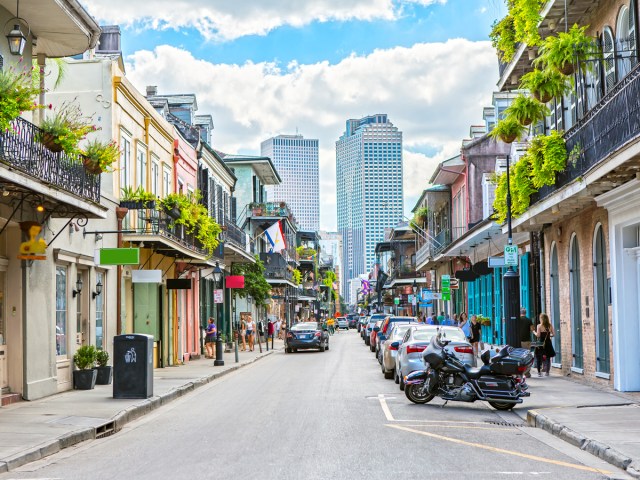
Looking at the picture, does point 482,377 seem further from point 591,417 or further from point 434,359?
point 591,417

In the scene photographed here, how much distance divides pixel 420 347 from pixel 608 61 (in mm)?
6818

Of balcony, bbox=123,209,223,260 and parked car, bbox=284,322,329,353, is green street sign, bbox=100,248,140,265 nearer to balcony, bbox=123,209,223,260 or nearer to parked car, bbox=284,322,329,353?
balcony, bbox=123,209,223,260

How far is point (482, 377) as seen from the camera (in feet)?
50.7

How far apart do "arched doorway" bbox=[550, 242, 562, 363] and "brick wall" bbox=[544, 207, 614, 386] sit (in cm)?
23

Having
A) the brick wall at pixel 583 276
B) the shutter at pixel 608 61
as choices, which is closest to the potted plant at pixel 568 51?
the shutter at pixel 608 61

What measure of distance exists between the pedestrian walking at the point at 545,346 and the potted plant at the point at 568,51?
21.5ft

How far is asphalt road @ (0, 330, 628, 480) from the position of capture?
30.2ft

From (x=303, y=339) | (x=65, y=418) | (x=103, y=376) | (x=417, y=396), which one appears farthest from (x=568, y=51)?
(x=303, y=339)

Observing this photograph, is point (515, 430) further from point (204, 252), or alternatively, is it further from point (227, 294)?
point (227, 294)

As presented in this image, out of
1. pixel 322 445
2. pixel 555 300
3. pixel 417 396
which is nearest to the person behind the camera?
pixel 322 445

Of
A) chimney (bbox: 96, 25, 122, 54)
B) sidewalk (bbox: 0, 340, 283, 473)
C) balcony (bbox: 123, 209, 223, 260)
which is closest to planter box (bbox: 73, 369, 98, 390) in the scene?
sidewalk (bbox: 0, 340, 283, 473)

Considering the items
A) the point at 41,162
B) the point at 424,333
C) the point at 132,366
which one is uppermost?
the point at 41,162

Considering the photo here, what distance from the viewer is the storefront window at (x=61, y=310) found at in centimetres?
1931

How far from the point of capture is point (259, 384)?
856 inches
